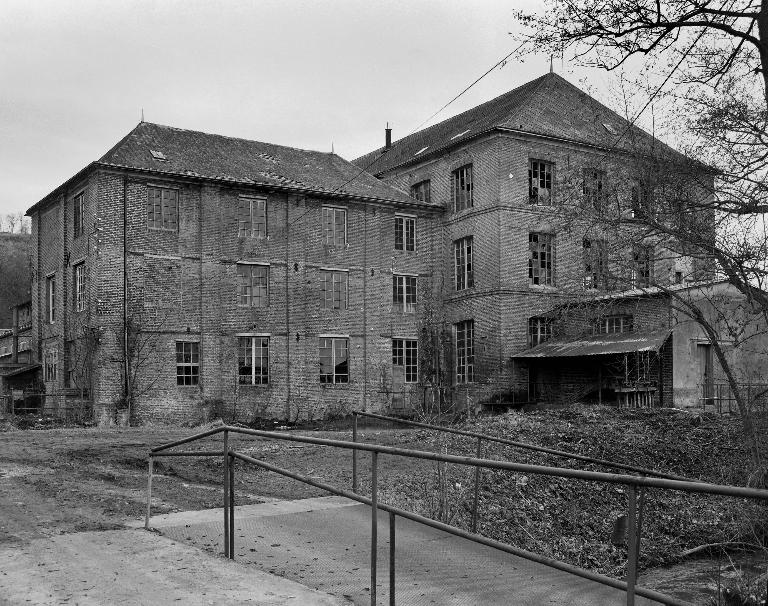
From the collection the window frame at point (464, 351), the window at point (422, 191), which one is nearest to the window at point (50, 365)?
the window frame at point (464, 351)

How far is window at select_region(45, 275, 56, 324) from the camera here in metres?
28.8

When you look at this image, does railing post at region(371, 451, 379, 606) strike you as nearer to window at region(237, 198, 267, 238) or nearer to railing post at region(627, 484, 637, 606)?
railing post at region(627, 484, 637, 606)

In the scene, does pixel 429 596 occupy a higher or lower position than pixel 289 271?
lower

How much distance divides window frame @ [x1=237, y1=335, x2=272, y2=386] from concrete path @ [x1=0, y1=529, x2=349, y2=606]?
19841 mm

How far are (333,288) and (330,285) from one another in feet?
0.52

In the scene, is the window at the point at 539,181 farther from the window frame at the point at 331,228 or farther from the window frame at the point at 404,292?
the window frame at the point at 331,228

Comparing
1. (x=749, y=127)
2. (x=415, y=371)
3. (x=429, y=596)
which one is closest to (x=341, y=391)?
(x=415, y=371)

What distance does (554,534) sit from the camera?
11805 millimetres

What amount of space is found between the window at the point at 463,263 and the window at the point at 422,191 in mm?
2954

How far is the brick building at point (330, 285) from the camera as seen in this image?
25484 mm

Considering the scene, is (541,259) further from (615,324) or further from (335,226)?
(335,226)

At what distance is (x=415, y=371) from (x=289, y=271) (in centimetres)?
632

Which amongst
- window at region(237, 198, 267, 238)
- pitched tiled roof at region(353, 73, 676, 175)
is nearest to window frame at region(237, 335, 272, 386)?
window at region(237, 198, 267, 238)

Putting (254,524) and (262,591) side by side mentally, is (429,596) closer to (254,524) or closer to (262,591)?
(262,591)
